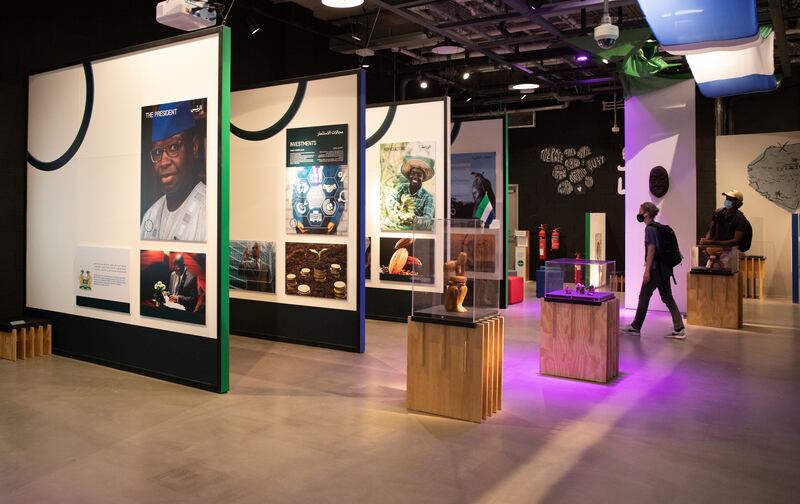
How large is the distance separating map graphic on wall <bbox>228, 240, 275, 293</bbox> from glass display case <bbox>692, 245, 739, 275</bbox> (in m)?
5.50

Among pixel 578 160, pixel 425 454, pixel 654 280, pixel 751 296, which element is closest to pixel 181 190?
pixel 425 454

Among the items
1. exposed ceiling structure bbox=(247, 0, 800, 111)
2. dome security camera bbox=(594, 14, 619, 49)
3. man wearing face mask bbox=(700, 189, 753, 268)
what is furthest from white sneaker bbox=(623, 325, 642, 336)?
exposed ceiling structure bbox=(247, 0, 800, 111)

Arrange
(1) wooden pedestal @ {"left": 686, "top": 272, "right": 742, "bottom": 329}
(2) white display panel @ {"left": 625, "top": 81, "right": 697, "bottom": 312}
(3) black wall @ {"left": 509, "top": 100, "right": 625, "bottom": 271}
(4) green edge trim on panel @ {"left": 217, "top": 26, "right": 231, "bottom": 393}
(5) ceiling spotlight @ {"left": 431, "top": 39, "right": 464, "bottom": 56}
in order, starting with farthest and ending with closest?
(3) black wall @ {"left": 509, "top": 100, "right": 625, "bottom": 271}, (5) ceiling spotlight @ {"left": 431, "top": 39, "right": 464, "bottom": 56}, (2) white display panel @ {"left": 625, "top": 81, "right": 697, "bottom": 312}, (1) wooden pedestal @ {"left": 686, "top": 272, "right": 742, "bottom": 329}, (4) green edge trim on panel @ {"left": 217, "top": 26, "right": 231, "bottom": 393}

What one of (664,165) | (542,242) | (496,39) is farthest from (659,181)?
(542,242)

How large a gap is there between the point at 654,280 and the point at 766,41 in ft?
10.2

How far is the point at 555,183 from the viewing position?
49.9 ft

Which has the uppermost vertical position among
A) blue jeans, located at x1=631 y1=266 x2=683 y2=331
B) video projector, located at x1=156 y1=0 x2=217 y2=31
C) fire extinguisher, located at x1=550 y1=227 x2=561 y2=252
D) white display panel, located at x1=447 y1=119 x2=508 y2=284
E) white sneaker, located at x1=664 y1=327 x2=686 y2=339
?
video projector, located at x1=156 y1=0 x2=217 y2=31

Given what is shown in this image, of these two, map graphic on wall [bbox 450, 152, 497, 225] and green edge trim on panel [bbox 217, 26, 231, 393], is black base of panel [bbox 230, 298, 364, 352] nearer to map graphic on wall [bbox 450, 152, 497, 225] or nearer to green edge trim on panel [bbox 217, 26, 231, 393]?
green edge trim on panel [bbox 217, 26, 231, 393]

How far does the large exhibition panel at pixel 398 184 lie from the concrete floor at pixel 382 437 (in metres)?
2.56

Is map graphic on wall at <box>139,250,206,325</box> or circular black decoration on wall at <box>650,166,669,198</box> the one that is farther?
circular black decoration on wall at <box>650,166,669,198</box>

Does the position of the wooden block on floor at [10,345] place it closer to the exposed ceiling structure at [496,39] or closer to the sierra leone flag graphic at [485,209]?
the exposed ceiling structure at [496,39]

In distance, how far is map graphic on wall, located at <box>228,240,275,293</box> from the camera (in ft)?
24.3

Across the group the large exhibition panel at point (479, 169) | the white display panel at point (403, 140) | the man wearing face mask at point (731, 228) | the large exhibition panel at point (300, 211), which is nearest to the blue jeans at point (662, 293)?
the man wearing face mask at point (731, 228)

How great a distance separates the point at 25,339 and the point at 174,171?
2.56m
